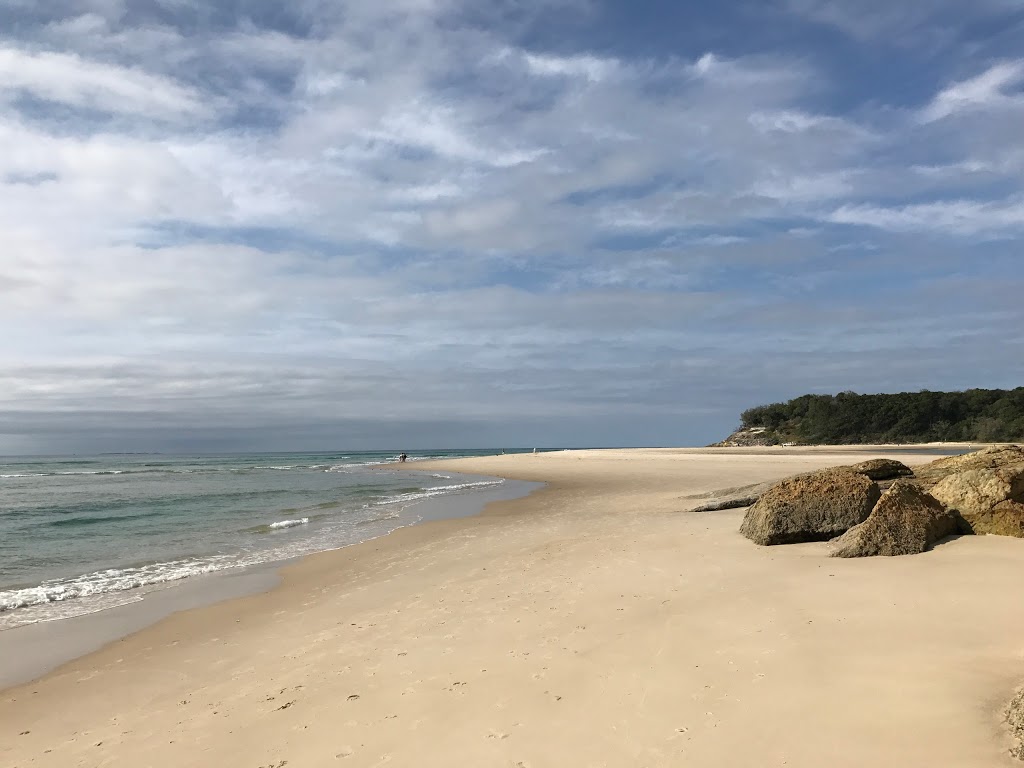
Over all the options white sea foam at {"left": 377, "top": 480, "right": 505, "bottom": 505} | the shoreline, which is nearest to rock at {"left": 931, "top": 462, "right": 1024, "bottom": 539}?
the shoreline

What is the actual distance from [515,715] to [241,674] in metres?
3.55

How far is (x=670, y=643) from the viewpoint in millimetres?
6020

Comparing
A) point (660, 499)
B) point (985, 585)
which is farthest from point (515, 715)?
point (660, 499)

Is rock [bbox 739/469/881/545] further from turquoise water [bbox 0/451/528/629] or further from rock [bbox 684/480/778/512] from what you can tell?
turquoise water [bbox 0/451/528/629]

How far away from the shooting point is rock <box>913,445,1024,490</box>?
393 inches

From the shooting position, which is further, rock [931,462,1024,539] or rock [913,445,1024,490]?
rock [913,445,1024,490]

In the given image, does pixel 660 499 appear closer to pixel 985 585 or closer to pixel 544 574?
pixel 544 574

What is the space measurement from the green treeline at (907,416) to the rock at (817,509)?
79.0 metres

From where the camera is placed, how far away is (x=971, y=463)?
11.2 m

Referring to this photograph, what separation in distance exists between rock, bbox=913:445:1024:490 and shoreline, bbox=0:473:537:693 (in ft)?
41.0

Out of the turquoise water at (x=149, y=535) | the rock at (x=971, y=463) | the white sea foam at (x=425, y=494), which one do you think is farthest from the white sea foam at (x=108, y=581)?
the rock at (x=971, y=463)

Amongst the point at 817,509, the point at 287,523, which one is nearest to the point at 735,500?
the point at 817,509

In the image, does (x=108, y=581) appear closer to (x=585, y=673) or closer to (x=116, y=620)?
(x=116, y=620)

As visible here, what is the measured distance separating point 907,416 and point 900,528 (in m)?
84.6
